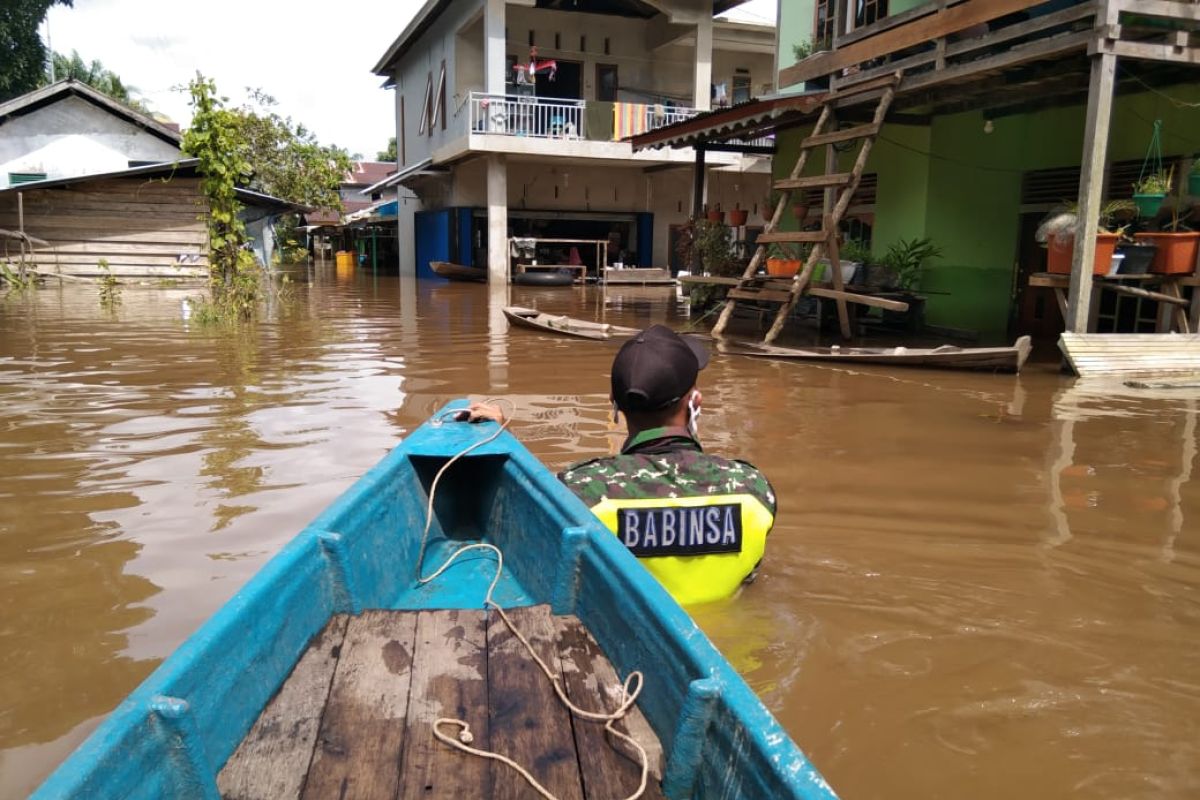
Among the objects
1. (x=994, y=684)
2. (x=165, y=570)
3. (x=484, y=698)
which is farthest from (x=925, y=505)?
(x=165, y=570)

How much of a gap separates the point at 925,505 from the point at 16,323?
36.2 feet

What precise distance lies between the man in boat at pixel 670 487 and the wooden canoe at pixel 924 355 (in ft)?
17.9

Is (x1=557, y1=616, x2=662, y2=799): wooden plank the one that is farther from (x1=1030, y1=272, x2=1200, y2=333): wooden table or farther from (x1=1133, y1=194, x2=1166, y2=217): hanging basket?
(x1=1133, y1=194, x2=1166, y2=217): hanging basket

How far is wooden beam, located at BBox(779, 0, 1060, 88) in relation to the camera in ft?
25.7

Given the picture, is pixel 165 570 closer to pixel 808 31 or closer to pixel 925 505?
pixel 925 505

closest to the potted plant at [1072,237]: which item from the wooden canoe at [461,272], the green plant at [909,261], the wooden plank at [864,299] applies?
the wooden plank at [864,299]

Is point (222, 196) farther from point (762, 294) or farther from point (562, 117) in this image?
point (562, 117)

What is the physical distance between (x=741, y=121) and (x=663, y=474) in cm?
Result: 901

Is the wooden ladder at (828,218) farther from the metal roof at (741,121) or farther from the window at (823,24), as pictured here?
the window at (823,24)

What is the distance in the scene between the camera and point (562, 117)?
20297 millimetres

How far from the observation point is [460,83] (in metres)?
21.9

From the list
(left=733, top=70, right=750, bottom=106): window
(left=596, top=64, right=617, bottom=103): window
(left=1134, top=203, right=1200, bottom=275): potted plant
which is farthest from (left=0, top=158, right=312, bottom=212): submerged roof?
(left=1134, top=203, right=1200, bottom=275): potted plant

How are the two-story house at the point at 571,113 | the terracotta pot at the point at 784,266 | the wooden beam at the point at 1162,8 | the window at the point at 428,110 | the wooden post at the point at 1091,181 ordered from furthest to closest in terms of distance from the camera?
the window at the point at 428,110 → the two-story house at the point at 571,113 → the terracotta pot at the point at 784,266 → the wooden post at the point at 1091,181 → the wooden beam at the point at 1162,8

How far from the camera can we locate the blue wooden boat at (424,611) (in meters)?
1.48
